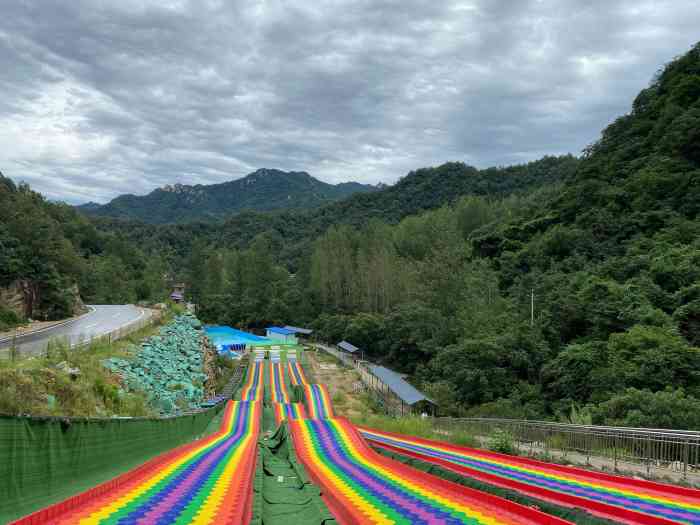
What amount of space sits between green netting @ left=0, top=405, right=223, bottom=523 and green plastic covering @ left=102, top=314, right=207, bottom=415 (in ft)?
19.0

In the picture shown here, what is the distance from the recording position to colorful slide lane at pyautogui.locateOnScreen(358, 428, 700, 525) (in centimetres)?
419

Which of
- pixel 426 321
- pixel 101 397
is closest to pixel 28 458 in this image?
pixel 101 397

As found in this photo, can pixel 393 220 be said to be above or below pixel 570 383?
above

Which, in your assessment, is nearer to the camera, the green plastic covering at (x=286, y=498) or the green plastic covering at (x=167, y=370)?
the green plastic covering at (x=286, y=498)

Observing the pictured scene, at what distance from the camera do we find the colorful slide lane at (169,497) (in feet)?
12.5

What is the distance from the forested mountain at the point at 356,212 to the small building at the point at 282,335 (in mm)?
28959

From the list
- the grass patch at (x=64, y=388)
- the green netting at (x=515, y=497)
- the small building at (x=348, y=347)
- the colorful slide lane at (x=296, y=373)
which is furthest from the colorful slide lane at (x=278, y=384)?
the green netting at (x=515, y=497)

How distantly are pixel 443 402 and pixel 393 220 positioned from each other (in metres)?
68.1

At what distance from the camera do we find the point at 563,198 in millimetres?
38250

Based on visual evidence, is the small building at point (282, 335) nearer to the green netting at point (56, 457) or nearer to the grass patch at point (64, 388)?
the grass patch at point (64, 388)

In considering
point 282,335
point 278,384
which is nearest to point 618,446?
point 278,384

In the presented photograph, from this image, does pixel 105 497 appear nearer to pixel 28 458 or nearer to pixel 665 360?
pixel 28 458

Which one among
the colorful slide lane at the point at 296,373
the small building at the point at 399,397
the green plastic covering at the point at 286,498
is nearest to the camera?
the green plastic covering at the point at 286,498

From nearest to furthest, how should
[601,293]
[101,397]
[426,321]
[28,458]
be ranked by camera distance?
[28,458], [101,397], [601,293], [426,321]
